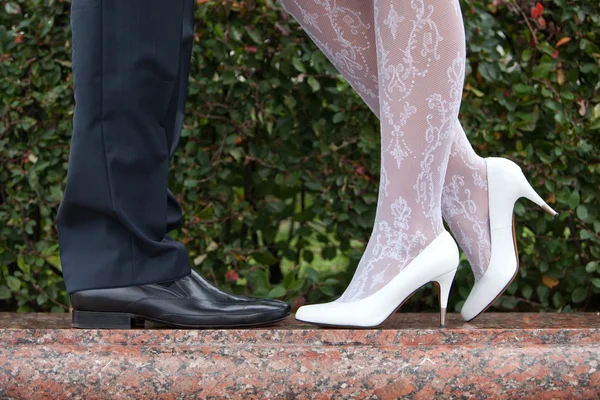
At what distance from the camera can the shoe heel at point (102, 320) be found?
4.35 feet

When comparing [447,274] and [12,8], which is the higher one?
[12,8]

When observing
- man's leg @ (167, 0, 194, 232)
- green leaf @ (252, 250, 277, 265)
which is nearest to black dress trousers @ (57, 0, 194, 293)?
man's leg @ (167, 0, 194, 232)

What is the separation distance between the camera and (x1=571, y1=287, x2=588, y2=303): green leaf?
208 cm

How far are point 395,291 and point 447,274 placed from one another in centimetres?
10

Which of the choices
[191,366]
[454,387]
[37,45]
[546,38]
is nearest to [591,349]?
[454,387]

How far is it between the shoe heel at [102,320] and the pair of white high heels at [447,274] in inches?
11.4

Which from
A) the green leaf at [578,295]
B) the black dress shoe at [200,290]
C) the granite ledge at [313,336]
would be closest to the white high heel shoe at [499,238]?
the granite ledge at [313,336]

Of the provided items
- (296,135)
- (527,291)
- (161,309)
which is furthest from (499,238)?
(296,135)

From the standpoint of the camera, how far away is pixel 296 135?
2.20 metres

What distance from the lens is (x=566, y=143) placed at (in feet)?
6.73

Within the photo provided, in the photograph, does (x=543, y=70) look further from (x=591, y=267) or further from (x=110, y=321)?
(x=110, y=321)

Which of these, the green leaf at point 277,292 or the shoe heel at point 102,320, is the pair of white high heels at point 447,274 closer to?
the shoe heel at point 102,320

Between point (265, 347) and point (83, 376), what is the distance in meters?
0.27

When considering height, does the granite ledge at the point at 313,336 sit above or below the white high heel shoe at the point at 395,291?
below
